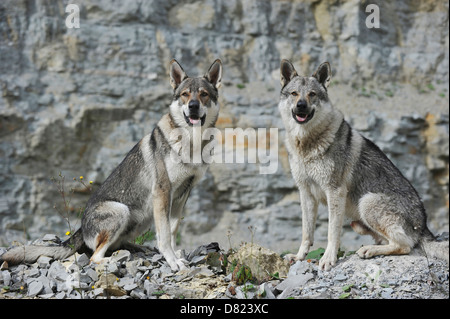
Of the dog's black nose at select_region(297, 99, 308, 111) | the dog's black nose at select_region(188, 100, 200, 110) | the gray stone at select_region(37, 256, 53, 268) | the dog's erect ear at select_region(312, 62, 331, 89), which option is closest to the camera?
the dog's black nose at select_region(297, 99, 308, 111)

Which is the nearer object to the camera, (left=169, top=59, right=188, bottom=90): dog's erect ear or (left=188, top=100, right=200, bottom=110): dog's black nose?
(left=188, top=100, right=200, bottom=110): dog's black nose

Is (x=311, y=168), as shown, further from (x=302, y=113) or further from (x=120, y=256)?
(x=120, y=256)

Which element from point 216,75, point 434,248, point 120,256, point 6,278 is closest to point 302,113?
point 216,75

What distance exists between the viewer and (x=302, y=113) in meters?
5.56

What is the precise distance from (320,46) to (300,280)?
9547mm

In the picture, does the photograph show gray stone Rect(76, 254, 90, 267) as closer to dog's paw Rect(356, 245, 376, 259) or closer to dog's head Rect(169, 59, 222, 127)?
dog's head Rect(169, 59, 222, 127)

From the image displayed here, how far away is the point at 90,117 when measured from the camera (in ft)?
39.7

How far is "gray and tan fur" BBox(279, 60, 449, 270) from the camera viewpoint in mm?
5473

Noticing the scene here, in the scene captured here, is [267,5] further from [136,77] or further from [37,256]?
[37,256]

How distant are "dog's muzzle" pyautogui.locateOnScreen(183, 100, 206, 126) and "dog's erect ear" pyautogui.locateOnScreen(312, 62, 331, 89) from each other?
1496 millimetres

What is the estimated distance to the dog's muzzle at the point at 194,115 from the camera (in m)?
5.76

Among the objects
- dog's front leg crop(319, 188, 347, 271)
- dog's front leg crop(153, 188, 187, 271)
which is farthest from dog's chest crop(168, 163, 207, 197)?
dog's front leg crop(319, 188, 347, 271)

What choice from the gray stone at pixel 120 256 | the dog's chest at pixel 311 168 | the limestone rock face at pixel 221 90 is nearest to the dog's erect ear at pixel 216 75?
the dog's chest at pixel 311 168
